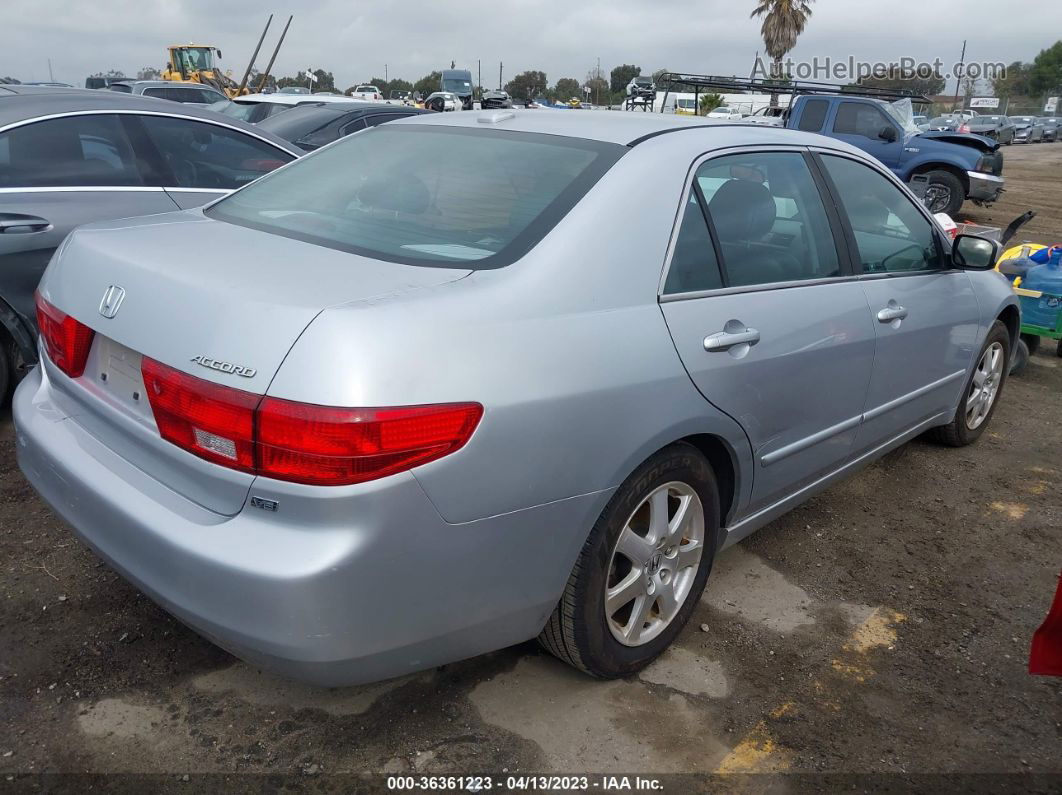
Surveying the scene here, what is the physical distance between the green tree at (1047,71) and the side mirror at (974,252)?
8102cm

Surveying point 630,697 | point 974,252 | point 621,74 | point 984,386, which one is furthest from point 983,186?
point 621,74

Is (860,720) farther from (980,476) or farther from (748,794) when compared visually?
(980,476)

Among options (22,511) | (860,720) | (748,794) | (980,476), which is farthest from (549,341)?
(980,476)

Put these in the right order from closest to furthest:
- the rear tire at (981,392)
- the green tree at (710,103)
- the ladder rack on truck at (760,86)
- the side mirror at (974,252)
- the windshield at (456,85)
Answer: the side mirror at (974,252) → the rear tire at (981,392) → the ladder rack on truck at (760,86) → the green tree at (710,103) → the windshield at (456,85)

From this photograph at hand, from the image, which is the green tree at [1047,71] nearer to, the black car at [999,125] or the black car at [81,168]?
the black car at [999,125]

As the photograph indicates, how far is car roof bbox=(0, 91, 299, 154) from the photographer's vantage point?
13.3 feet

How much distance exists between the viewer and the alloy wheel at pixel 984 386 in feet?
14.7

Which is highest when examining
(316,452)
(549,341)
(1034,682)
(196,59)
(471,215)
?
(196,59)

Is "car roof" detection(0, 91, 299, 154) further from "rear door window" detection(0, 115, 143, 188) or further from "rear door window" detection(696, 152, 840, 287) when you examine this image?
"rear door window" detection(696, 152, 840, 287)

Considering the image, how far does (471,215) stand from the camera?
2451 millimetres

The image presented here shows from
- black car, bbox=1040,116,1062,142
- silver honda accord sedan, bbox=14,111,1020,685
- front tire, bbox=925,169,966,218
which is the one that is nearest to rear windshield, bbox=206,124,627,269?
silver honda accord sedan, bbox=14,111,1020,685

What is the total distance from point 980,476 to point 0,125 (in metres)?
4.97

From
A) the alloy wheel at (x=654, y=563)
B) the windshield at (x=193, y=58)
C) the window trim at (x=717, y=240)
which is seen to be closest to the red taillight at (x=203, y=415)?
the alloy wheel at (x=654, y=563)

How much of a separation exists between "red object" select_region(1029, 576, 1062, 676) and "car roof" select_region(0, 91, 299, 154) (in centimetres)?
448
